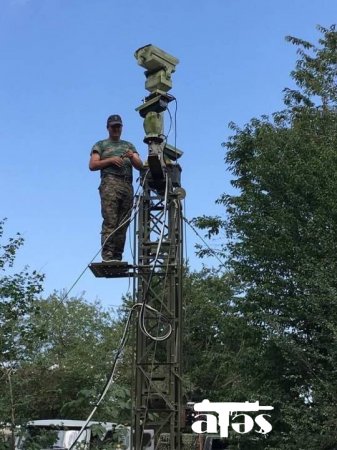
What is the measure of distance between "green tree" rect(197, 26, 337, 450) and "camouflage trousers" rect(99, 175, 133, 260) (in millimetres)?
4208

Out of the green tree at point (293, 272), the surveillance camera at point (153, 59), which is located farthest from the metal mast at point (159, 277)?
the green tree at point (293, 272)

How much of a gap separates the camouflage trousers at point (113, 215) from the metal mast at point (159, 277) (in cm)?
19

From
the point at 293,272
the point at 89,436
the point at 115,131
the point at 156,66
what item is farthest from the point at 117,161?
the point at 293,272

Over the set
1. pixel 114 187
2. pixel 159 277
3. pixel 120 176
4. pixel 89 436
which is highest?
pixel 120 176

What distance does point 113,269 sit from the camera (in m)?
6.59

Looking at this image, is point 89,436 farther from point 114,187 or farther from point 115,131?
point 115,131

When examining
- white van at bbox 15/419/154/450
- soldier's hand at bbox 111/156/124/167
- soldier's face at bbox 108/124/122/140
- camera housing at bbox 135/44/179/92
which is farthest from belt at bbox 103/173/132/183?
white van at bbox 15/419/154/450

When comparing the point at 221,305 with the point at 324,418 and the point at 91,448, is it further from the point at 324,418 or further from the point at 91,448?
the point at 91,448

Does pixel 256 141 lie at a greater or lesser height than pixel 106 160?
greater

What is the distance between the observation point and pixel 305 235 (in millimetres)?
10891

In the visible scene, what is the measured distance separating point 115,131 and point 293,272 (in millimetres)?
5307

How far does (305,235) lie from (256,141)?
313 cm

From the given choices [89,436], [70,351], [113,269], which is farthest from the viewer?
[70,351]

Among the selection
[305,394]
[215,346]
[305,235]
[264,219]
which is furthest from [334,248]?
[215,346]
